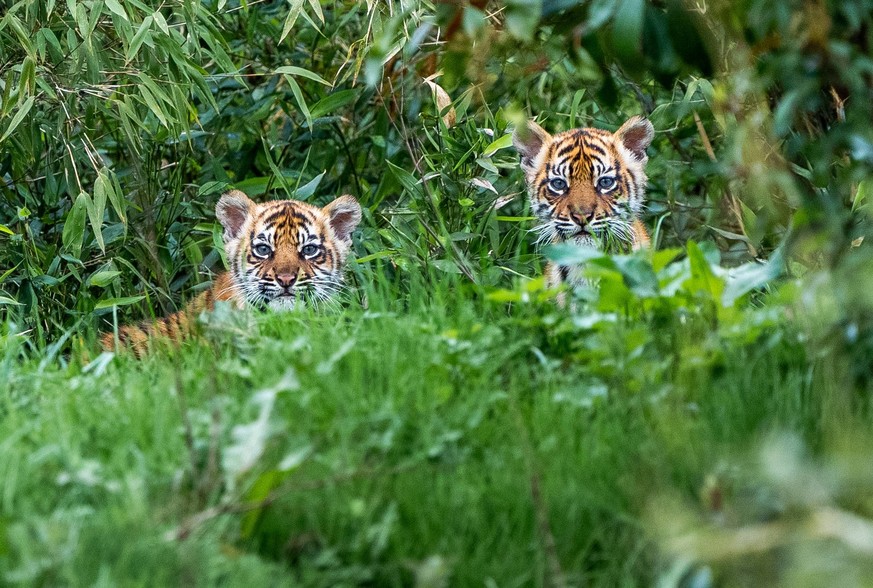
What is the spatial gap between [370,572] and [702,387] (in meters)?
1.04

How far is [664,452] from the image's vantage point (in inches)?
114

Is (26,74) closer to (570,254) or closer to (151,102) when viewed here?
(151,102)

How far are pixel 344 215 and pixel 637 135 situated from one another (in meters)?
1.63

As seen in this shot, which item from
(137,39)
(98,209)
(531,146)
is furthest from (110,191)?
(531,146)

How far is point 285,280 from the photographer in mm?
6473


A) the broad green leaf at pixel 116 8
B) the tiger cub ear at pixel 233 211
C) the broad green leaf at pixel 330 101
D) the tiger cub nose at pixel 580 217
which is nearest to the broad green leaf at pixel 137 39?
the broad green leaf at pixel 116 8

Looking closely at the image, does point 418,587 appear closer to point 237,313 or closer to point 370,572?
point 370,572

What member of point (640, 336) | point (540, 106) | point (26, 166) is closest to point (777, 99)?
point (640, 336)

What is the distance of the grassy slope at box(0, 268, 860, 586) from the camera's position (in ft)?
8.74

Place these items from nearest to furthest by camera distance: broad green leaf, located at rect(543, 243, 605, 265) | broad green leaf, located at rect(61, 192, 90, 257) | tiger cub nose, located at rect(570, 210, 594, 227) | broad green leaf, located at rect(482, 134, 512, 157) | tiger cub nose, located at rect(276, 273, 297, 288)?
→ 1. broad green leaf, located at rect(543, 243, 605, 265)
2. broad green leaf, located at rect(61, 192, 90, 257)
3. broad green leaf, located at rect(482, 134, 512, 157)
4. tiger cub nose, located at rect(570, 210, 594, 227)
5. tiger cub nose, located at rect(276, 273, 297, 288)

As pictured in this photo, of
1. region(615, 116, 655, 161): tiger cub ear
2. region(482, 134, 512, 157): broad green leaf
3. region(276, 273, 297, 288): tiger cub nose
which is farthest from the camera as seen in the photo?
region(615, 116, 655, 161): tiger cub ear

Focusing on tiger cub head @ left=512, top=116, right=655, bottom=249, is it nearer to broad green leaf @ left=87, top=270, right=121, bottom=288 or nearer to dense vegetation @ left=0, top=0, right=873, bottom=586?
dense vegetation @ left=0, top=0, right=873, bottom=586

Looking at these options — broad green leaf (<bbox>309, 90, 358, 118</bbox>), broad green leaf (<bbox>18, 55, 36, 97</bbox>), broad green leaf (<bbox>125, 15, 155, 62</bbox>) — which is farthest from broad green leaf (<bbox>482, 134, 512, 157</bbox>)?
broad green leaf (<bbox>18, 55, 36, 97</bbox>)

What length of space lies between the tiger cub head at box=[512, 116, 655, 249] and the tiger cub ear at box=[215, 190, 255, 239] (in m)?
1.49
